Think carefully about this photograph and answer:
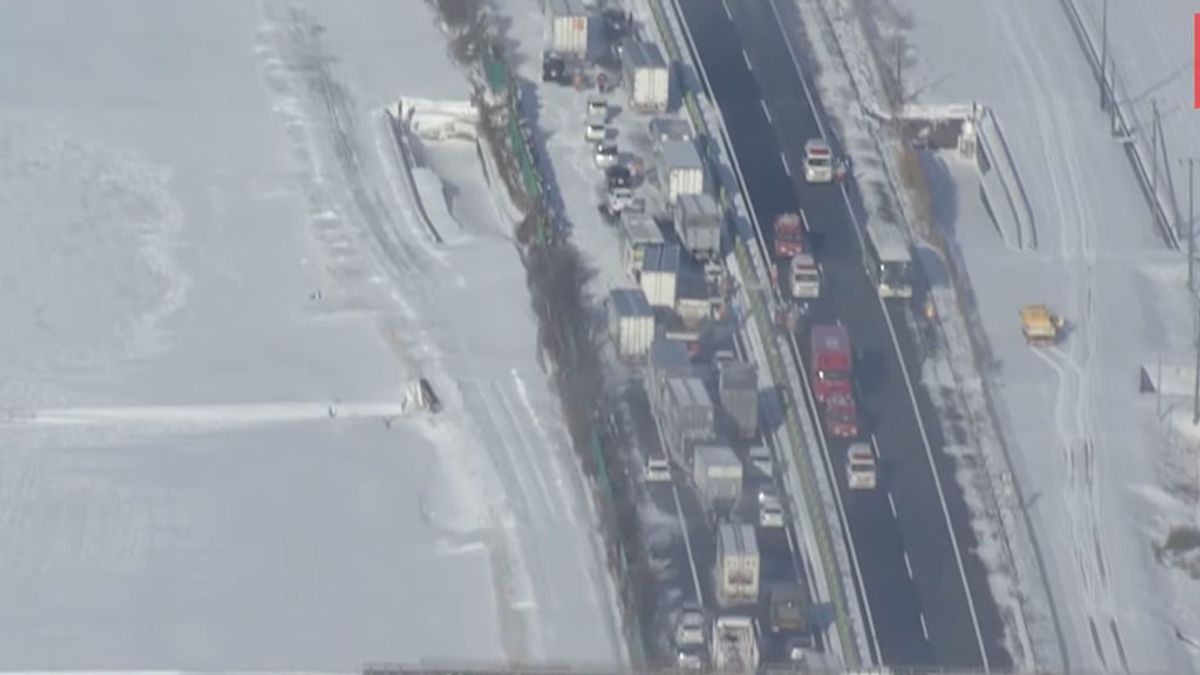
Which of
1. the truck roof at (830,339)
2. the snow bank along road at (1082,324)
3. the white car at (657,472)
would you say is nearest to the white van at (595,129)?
the snow bank along road at (1082,324)

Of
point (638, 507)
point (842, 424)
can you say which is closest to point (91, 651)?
point (638, 507)

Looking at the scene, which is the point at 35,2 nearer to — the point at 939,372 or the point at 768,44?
the point at 768,44

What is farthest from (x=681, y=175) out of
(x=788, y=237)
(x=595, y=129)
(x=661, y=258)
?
(x=595, y=129)

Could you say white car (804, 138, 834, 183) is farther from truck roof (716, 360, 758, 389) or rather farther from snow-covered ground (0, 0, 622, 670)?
truck roof (716, 360, 758, 389)

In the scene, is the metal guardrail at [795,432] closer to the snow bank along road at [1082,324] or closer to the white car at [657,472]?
the white car at [657,472]

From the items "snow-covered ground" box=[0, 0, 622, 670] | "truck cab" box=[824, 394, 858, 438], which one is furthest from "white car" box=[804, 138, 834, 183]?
"truck cab" box=[824, 394, 858, 438]
